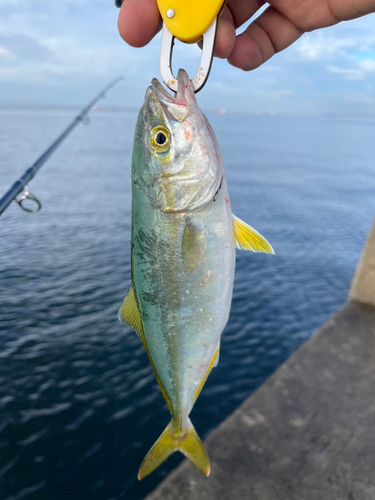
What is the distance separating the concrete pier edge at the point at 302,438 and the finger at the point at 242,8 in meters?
3.99

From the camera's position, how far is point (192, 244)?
1.83 metres

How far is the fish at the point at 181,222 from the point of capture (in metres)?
1.82

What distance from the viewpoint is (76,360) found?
819cm

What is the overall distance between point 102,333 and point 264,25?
799cm

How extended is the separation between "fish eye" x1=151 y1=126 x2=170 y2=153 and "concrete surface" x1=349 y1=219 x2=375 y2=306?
5762 mm

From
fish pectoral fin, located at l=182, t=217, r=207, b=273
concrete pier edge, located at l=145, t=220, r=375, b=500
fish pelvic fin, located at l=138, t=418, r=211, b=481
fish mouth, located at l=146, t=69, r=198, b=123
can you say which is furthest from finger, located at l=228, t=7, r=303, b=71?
concrete pier edge, located at l=145, t=220, r=375, b=500

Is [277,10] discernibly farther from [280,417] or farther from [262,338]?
[262,338]

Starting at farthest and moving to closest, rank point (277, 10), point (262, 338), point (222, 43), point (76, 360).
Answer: point (262, 338) → point (76, 360) → point (277, 10) → point (222, 43)

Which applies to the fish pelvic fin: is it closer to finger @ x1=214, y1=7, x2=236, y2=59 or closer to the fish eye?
the fish eye

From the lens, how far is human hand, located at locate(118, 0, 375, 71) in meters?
2.31

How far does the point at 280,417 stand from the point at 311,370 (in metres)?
0.95

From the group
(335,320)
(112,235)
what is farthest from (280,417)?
(112,235)

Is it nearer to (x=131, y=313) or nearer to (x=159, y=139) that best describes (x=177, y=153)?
(x=159, y=139)

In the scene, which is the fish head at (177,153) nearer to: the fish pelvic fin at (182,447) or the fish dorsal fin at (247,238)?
the fish dorsal fin at (247,238)
